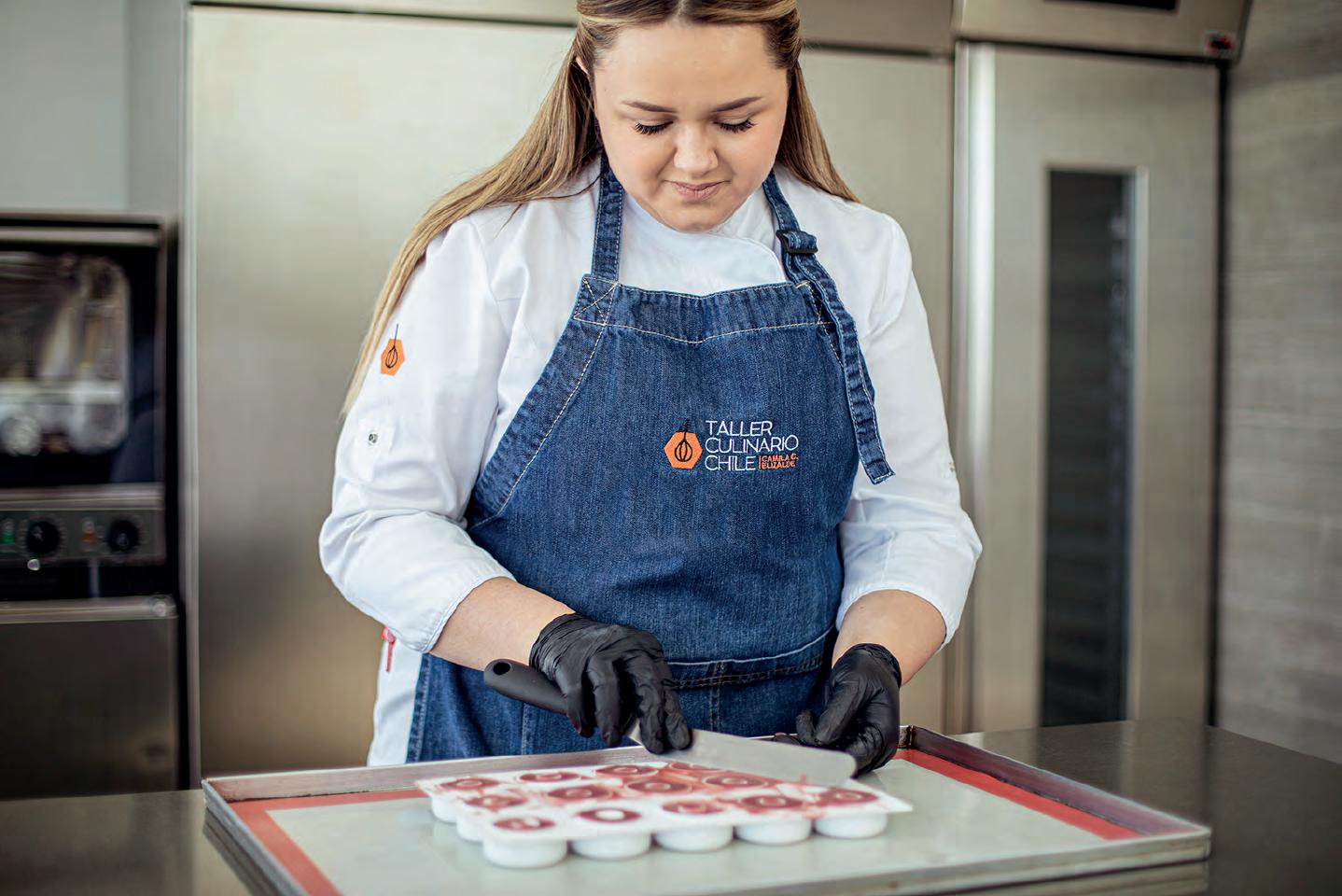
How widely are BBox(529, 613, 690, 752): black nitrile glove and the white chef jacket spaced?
0.14 metres

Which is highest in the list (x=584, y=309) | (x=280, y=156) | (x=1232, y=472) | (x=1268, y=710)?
(x=280, y=156)

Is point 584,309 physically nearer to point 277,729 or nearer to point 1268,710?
point 277,729

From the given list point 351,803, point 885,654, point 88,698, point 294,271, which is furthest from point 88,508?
point 885,654

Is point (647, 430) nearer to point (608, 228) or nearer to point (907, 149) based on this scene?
point (608, 228)

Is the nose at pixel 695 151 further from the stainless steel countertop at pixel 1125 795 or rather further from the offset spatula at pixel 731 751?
the stainless steel countertop at pixel 1125 795

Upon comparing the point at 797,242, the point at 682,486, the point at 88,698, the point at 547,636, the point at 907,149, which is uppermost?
the point at 907,149

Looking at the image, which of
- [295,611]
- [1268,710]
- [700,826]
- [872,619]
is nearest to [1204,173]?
[1268,710]

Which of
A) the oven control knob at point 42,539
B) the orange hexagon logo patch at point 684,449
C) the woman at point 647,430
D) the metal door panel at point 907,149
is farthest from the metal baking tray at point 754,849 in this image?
the metal door panel at point 907,149

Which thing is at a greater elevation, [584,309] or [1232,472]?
[584,309]

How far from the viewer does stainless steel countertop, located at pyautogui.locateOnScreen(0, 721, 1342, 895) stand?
865 mm

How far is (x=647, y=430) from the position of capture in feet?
3.96

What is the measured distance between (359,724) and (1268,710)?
1.49 meters

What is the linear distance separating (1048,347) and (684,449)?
125 centimetres

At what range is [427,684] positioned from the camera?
50.6 inches
